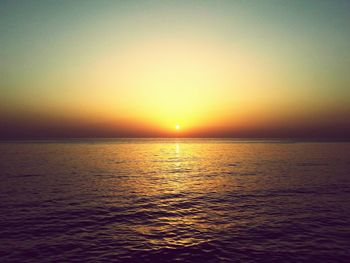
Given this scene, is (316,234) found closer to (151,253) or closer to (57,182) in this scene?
(151,253)

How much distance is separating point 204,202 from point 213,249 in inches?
485

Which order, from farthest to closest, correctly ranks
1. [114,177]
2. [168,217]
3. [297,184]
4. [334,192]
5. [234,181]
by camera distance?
[114,177]
[234,181]
[297,184]
[334,192]
[168,217]

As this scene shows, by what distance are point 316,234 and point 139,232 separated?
12.1m

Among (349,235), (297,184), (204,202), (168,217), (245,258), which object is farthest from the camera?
(297,184)

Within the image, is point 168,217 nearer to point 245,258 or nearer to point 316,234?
point 245,258

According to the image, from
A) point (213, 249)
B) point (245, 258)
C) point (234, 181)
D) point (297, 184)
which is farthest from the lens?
point (234, 181)

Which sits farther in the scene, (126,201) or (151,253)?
(126,201)

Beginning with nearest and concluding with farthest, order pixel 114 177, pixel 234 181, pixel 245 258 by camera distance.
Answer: pixel 245 258, pixel 234 181, pixel 114 177

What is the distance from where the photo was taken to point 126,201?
2905 centimetres

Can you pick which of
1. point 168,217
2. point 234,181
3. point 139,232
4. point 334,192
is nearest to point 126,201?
point 168,217

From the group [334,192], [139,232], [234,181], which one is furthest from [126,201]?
[334,192]

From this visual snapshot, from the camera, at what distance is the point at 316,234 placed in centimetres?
1919

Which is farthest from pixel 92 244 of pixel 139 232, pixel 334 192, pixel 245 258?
pixel 334 192

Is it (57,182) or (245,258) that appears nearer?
(245,258)
